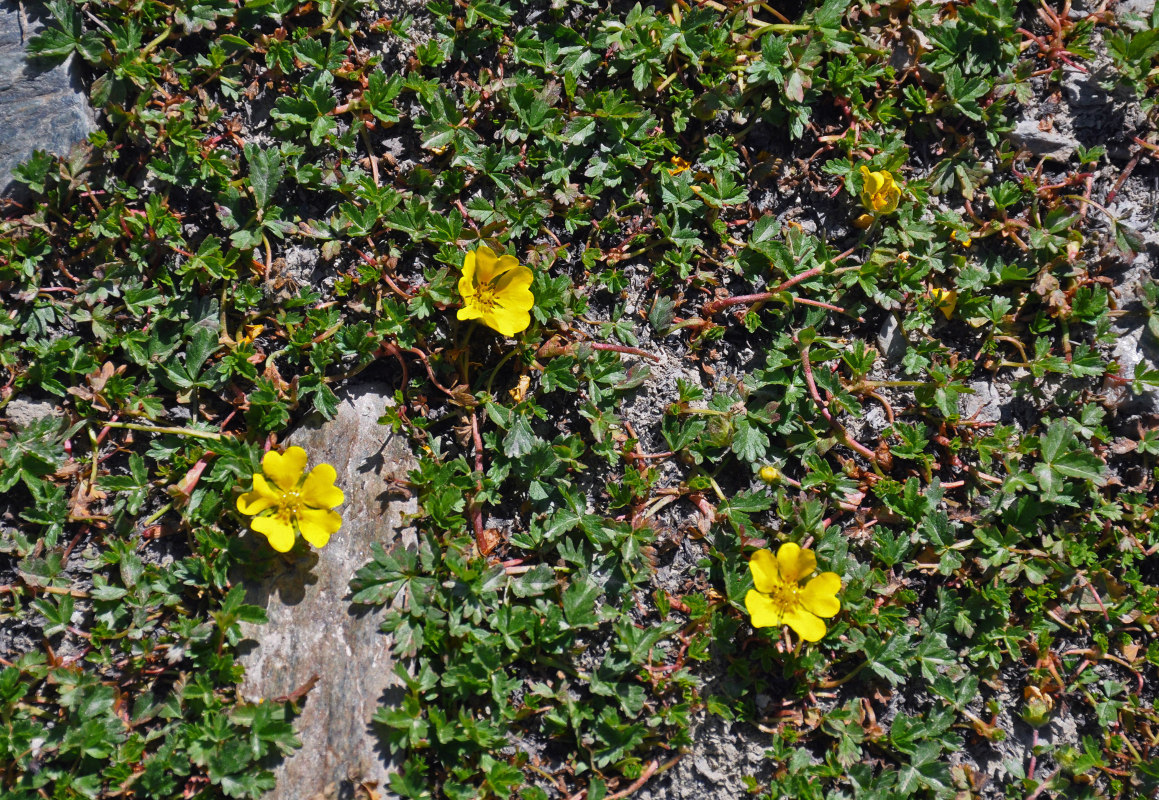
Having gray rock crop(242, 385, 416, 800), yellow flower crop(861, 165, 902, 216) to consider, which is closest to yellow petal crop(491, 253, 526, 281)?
gray rock crop(242, 385, 416, 800)

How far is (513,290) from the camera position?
3506 mm

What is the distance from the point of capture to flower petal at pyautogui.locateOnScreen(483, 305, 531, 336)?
135 inches

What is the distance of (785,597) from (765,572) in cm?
13

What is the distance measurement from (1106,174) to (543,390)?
3012 millimetres

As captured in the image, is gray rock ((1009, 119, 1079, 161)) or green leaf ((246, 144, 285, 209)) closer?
green leaf ((246, 144, 285, 209))

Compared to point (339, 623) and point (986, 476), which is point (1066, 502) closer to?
point (986, 476)

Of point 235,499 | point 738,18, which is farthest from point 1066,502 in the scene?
point 235,499

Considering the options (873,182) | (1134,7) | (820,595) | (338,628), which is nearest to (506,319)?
(338,628)

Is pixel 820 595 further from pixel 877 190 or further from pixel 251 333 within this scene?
pixel 251 333

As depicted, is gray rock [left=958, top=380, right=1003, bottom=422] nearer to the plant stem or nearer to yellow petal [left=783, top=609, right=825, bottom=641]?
A: yellow petal [left=783, top=609, right=825, bottom=641]

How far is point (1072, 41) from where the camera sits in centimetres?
405

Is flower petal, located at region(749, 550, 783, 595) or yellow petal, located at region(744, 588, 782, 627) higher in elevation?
flower petal, located at region(749, 550, 783, 595)

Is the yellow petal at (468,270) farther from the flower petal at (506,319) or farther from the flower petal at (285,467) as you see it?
the flower petal at (285,467)

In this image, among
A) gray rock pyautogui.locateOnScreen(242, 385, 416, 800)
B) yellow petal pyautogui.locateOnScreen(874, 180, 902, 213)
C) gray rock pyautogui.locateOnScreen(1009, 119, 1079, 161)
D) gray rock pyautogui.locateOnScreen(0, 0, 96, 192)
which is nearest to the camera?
gray rock pyautogui.locateOnScreen(242, 385, 416, 800)
